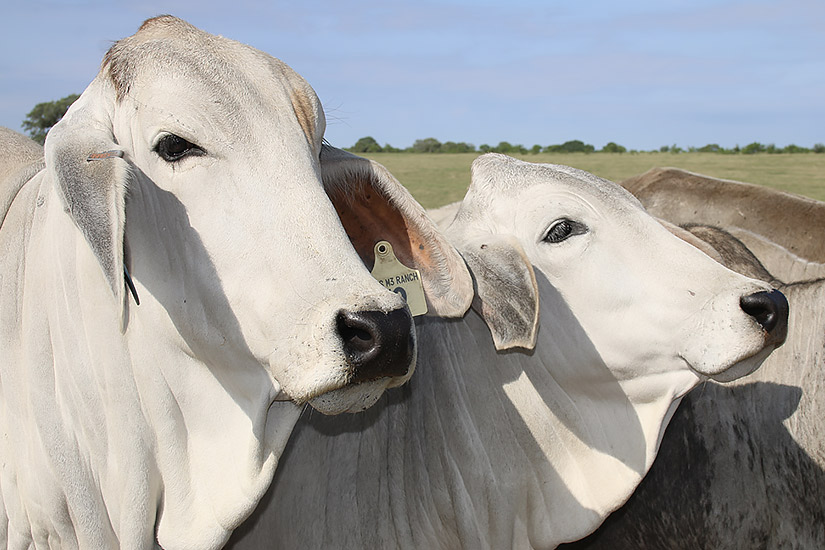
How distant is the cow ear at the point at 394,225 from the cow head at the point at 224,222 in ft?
1.47

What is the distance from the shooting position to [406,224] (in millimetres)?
3104

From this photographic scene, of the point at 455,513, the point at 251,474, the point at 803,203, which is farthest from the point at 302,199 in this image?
the point at 803,203

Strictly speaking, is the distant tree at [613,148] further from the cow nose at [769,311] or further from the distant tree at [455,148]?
the cow nose at [769,311]

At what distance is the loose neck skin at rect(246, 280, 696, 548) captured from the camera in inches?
129

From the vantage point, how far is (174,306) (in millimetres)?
2363

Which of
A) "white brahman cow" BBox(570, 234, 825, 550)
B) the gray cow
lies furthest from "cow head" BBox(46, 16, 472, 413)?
"white brahman cow" BBox(570, 234, 825, 550)

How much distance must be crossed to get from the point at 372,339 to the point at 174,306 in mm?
649

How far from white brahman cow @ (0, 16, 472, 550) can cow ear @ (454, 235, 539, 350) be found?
3.12 feet

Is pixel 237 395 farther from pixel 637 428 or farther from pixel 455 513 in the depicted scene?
pixel 637 428

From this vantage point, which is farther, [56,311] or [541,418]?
[541,418]

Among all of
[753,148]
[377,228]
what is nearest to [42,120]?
[377,228]

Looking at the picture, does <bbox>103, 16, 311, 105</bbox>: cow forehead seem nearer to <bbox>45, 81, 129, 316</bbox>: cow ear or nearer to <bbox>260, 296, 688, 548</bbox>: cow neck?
<bbox>45, 81, 129, 316</bbox>: cow ear

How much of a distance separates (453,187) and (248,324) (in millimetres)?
18883

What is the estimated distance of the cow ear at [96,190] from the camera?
215 centimetres
